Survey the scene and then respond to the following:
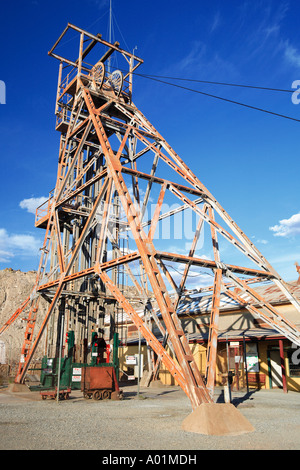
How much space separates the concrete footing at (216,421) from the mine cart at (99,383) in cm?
754

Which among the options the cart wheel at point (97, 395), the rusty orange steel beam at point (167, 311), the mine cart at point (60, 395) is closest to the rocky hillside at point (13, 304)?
the mine cart at point (60, 395)

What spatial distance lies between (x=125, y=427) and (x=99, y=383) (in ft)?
23.3

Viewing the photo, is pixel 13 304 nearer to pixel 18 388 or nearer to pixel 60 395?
pixel 18 388

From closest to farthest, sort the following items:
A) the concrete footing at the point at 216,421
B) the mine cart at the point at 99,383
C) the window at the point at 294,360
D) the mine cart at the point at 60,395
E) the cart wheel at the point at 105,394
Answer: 1. the concrete footing at the point at 216,421
2. the mine cart at the point at 60,395
3. the mine cart at the point at 99,383
4. the cart wheel at the point at 105,394
5. the window at the point at 294,360

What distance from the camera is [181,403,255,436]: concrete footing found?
9.05 metres

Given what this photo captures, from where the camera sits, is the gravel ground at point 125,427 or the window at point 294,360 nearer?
the gravel ground at point 125,427

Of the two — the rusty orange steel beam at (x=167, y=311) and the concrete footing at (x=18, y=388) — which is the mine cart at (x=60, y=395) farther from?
the rusty orange steel beam at (x=167, y=311)

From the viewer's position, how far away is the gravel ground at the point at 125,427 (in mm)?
7814

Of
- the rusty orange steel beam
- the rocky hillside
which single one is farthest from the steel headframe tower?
the rocky hillside

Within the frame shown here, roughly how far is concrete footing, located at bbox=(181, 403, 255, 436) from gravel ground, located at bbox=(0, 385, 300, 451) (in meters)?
0.28

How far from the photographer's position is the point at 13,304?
5772cm

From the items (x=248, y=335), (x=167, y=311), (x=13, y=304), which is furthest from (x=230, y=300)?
(x=13, y=304)
